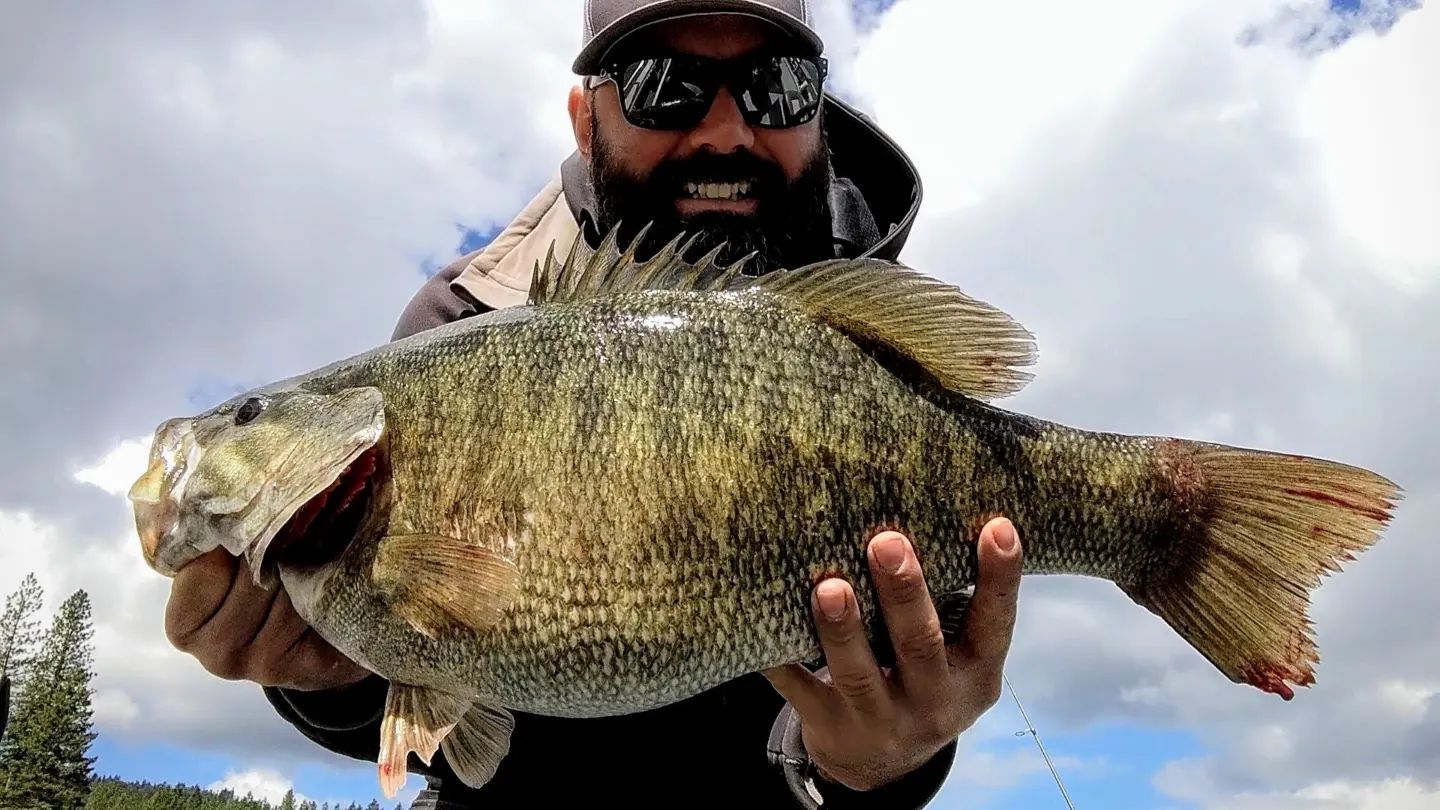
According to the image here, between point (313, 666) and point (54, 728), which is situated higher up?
point (54, 728)

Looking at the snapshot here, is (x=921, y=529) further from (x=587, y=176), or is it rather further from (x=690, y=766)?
(x=587, y=176)

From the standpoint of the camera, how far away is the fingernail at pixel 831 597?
237cm

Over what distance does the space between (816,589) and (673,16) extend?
2560mm

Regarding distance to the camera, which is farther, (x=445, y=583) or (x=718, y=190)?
(x=718, y=190)

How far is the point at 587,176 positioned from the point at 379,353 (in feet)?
7.29

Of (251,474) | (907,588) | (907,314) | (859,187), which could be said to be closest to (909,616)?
(907,588)

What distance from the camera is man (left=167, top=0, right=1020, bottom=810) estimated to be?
2.74 meters

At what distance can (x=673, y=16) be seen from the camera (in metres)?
4.00

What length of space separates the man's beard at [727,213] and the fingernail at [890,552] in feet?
6.22

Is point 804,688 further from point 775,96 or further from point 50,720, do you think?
point 50,720

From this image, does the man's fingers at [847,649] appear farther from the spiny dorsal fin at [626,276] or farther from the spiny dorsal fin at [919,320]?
the spiny dorsal fin at [626,276]

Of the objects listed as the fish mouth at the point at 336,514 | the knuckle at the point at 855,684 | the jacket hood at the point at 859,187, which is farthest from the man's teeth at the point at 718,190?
the knuckle at the point at 855,684

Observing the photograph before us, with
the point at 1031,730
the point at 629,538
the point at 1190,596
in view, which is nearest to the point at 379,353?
the point at 629,538

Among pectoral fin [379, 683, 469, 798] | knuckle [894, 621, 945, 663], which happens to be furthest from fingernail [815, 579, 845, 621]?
pectoral fin [379, 683, 469, 798]
